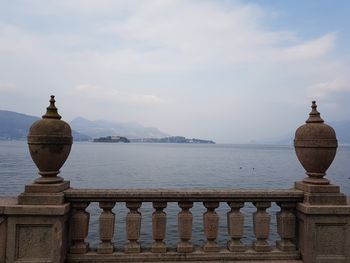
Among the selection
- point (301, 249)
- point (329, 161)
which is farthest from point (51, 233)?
point (329, 161)

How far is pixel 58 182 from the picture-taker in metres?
5.65

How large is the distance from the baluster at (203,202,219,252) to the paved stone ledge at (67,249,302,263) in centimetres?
10

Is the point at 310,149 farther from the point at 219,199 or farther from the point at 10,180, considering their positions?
the point at 10,180

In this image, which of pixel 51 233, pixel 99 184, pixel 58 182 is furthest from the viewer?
pixel 99 184

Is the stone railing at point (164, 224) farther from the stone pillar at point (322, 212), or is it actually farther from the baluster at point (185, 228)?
the stone pillar at point (322, 212)

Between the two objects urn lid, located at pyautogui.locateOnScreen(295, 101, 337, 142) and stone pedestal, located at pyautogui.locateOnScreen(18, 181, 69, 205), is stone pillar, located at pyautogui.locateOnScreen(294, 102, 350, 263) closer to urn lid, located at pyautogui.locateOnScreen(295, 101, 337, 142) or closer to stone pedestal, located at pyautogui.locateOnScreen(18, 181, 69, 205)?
urn lid, located at pyautogui.locateOnScreen(295, 101, 337, 142)

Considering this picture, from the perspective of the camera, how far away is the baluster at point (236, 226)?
5.81 m

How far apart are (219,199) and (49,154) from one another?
2.81 meters

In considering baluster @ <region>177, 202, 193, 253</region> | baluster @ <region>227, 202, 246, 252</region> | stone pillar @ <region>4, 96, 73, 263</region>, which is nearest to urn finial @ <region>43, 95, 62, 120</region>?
stone pillar @ <region>4, 96, 73, 263</region>

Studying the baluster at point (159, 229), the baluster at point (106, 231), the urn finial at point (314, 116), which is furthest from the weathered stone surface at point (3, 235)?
the urn finial at point (314, 116)

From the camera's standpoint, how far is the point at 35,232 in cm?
530

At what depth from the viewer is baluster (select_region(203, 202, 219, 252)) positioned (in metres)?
5.79

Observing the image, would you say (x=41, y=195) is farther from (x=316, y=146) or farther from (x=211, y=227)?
(x=316, y=146)

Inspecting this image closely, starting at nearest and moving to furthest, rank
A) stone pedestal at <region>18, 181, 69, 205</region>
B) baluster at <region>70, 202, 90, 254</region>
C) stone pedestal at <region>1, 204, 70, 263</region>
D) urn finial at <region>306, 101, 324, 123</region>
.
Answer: stone pedestal at <region>1, 204, 70, 263</region> < stone pedestal at <region>18, 181, 69, 205</region> < baluster at <region>70, 202, 90, 254</region> < urn finial at <region>306, 101, 324, 123</region>
